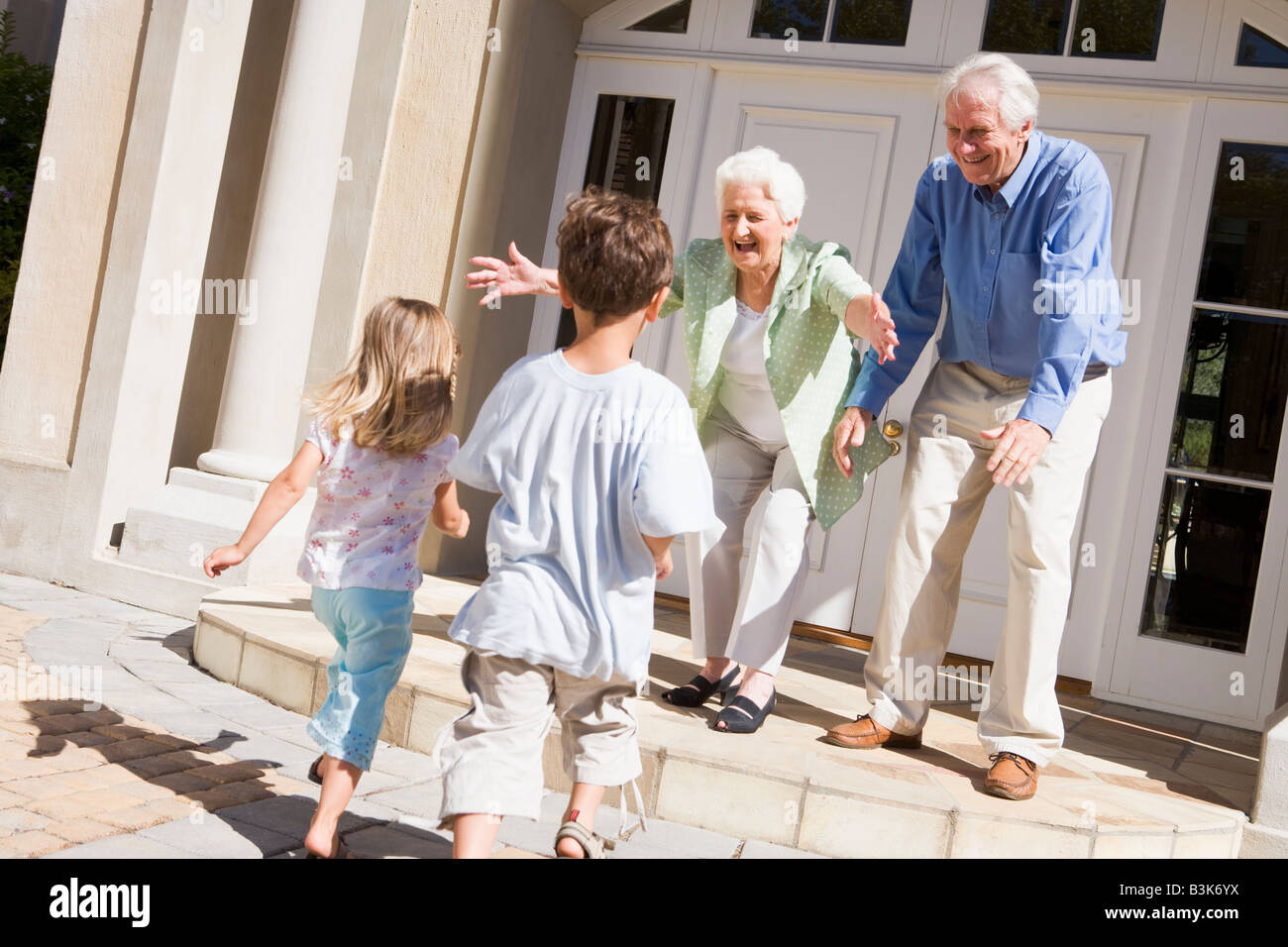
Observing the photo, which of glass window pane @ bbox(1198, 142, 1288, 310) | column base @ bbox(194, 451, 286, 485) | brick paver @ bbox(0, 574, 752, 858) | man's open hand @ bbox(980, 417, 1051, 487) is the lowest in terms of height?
brick paver @ bbox(0, 574, 752, 858)

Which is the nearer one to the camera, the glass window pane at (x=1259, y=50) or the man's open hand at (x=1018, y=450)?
the man's open hand at (x=1018, y=450)

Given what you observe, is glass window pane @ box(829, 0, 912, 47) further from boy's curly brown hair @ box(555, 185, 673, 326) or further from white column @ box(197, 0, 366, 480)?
boy's curly brown hair @ box(555, 185, 673, 326)

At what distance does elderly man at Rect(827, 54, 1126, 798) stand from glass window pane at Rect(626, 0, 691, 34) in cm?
287

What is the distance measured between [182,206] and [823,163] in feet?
9.63

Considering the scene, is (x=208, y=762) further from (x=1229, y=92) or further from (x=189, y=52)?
(x=1229, y=92)

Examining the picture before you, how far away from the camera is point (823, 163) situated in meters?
5.85

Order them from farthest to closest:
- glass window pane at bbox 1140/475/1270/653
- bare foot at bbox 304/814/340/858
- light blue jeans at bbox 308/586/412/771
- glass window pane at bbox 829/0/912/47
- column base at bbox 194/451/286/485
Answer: glass window pane at bbox 829/0/912/47 → column base at bbox 194/451/286/485 → glass window pane at bbox 1140/475/1270/653 → light blue jeans at bbox 308/586/412/771 → bare foot at bbox 304/814/340/858

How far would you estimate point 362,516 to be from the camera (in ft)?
9.16

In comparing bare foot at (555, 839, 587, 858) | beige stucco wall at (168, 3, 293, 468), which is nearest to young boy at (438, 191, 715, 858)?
bare foot at (555, 839, 587, 858)

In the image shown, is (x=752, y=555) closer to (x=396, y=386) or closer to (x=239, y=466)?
(x=396, y=386)

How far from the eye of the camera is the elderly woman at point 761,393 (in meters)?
3.55

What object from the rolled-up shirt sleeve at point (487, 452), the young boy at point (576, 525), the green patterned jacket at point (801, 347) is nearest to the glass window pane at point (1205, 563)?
the green patterned jacket at point (801, 347)

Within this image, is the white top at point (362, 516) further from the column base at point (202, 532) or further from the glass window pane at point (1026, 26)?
the glass window pane at point (1026, 26)

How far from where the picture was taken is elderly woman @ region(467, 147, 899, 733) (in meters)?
3.55
